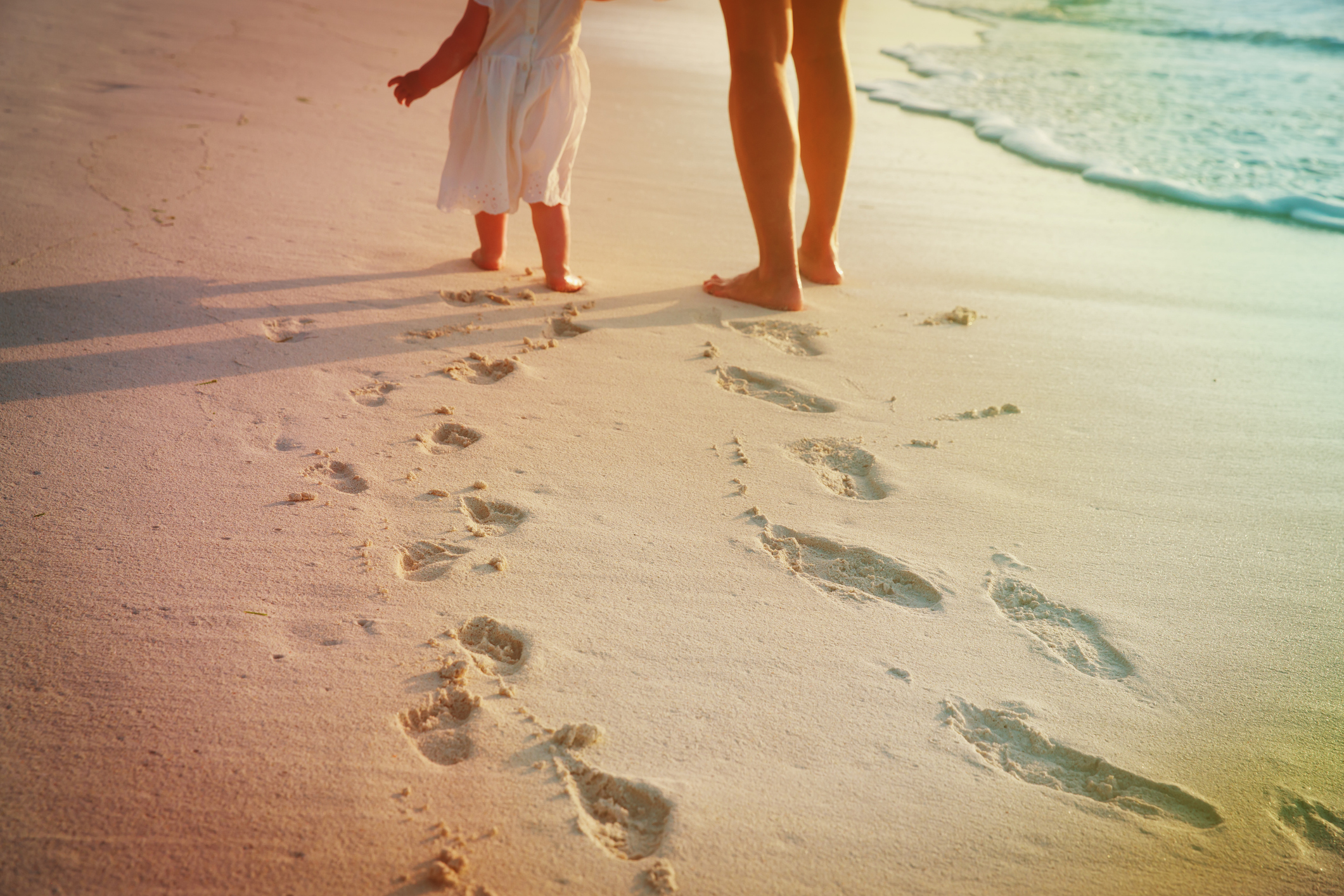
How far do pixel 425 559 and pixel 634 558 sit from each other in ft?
1.11

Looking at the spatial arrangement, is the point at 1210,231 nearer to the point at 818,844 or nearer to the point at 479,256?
the point at 479,256

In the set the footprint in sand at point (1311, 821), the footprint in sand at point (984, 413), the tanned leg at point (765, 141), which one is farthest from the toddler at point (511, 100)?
the footprint in sand at point (1311, 821)

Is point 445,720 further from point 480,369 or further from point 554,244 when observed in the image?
point 554,244

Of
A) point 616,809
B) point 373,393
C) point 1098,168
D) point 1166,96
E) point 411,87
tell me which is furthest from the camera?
point 1166,96

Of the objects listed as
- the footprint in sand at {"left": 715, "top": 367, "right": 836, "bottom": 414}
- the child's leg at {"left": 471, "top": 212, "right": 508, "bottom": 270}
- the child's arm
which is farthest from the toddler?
the footprint in sand at {"left": 715, "top": 367, "right": 836, "bottom": 414}

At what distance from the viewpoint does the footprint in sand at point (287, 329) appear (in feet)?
6.75

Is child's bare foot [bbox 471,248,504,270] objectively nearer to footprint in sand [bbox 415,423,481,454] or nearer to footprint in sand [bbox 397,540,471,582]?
footprint in sand [bbox 415,423,481,454]

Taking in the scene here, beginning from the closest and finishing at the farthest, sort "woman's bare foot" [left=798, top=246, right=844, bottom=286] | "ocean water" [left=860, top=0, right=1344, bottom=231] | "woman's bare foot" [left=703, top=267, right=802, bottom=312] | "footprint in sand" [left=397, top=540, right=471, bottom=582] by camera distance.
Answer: "footprint in sand" [left=397, top=540, right=471, bottom=582] < "woman's bare foot" [left=703, top=267, right=802, bottom=312] < "woman's bare foot" [left=798, top=246, right=844, bottom=286] < "ocean water" [left=860, top=0, right=1344, bottom=231]

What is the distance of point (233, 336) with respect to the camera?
203 cm

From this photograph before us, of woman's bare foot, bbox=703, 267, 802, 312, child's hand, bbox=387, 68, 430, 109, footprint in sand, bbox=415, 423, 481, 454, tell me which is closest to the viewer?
footprint in sand, bbox=415, 423, 481, 454

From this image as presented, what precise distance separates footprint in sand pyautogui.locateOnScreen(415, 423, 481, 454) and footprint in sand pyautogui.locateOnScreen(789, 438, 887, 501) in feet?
2.13

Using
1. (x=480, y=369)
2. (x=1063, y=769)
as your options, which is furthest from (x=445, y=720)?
(x=480, y=369)

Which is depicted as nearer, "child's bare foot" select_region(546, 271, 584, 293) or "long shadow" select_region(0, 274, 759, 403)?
"long shadow" select_region(0, 274, 759, 403)

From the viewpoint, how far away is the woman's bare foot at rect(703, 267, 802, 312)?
8.01 feet
